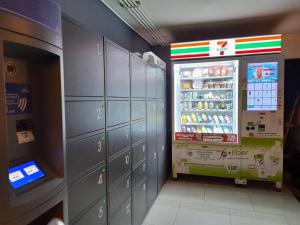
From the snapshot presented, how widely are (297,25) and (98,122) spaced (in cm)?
381

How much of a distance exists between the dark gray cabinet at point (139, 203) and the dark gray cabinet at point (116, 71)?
1.08 metres

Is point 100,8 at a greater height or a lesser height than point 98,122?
greater

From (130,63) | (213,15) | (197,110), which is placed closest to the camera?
(130,63)

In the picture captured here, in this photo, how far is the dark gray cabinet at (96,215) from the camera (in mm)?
1390

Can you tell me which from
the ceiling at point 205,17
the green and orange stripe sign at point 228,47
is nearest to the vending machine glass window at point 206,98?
the green and orange stripe sign at point 228,47

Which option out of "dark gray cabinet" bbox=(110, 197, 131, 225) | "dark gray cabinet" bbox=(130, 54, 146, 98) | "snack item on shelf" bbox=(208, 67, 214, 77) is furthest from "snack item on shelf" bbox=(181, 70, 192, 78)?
"dark gray cabinet" bbox=(110, 197, 131, 225)

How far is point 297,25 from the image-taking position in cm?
363

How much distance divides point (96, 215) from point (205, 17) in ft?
9.82

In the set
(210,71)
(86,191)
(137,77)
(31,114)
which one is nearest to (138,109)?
(137,77)

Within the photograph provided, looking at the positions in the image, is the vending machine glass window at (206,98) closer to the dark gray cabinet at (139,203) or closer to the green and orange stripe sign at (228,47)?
the green and orange stripe sign at (228,47)

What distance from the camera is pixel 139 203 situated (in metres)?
2.46

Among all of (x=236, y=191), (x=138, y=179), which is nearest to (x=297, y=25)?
(x=236, y=191)

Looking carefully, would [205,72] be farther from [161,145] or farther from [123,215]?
[123,215]

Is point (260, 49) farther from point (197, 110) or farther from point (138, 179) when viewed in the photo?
point (138, 179)
